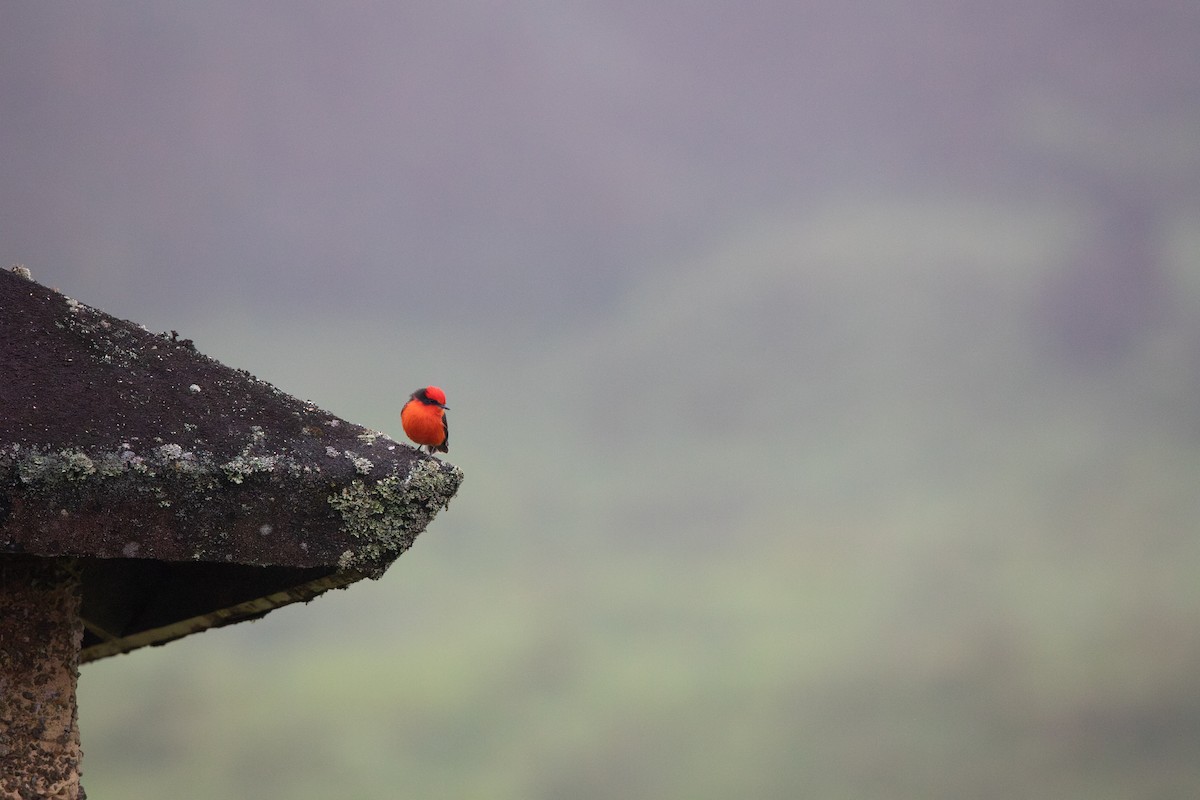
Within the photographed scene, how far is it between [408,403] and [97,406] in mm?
3038

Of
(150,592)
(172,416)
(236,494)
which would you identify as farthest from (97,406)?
(150,592)

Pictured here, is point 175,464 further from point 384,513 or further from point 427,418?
point 427,418

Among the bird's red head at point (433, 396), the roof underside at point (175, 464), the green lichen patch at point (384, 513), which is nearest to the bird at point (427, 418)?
the bird's red head at point (433, 396)

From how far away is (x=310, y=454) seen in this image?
4.69 metres

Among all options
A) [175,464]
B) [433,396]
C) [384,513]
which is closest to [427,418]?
[433,396]

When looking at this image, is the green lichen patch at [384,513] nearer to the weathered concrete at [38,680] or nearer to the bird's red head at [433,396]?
the weathered concrete at [38,680]

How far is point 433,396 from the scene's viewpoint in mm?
7391

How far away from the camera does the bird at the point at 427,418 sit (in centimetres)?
729

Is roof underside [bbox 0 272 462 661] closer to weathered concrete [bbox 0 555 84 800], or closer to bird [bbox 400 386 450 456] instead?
weathered concrete [bbox 0 555 84 800]

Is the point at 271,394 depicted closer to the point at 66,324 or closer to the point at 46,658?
the point at 66,324

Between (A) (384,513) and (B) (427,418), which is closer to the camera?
(A) (384,513)

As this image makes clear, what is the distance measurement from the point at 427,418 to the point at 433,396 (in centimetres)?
17

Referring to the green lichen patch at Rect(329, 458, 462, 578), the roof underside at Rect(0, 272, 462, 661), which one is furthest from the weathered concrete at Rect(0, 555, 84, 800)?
the green lichen patch at Rect(329, 458, 462, 578)

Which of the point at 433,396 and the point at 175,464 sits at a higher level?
the point at 433,396
